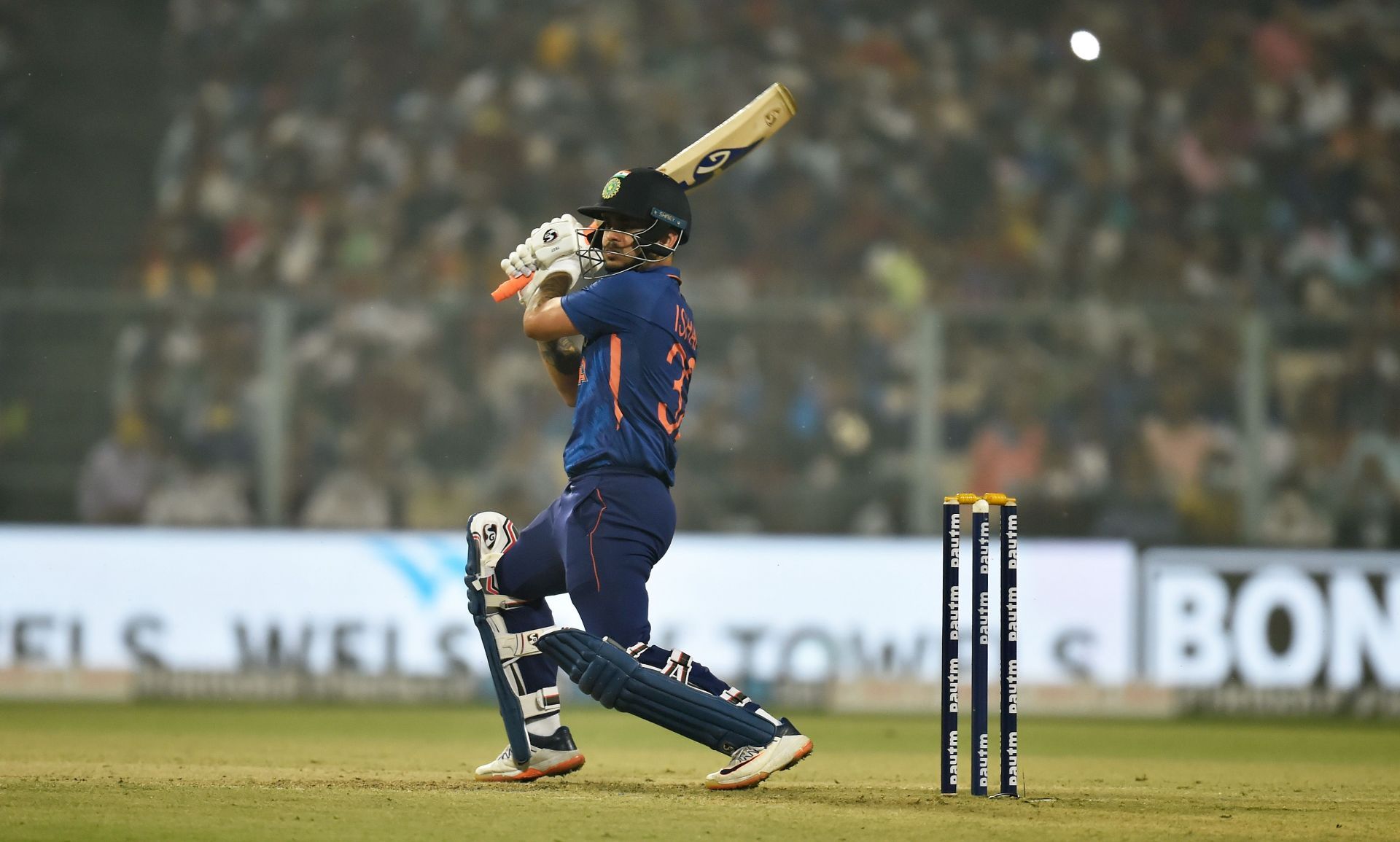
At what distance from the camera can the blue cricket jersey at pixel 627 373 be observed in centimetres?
551

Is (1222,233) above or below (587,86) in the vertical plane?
below

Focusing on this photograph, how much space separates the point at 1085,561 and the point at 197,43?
8443 millimetres

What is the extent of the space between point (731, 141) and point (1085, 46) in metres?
8.29

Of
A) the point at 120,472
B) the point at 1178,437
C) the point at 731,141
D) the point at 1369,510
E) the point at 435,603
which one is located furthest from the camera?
the point at 1178,437

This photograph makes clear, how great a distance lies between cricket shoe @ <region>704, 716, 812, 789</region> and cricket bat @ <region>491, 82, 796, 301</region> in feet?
5.82

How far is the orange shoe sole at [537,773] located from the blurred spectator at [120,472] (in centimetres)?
581

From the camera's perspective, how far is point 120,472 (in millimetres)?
10984

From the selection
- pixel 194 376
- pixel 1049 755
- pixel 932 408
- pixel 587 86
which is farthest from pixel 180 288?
pixel 1049 755

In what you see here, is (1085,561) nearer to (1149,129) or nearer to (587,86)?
(1149,129)

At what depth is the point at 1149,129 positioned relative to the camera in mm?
13859

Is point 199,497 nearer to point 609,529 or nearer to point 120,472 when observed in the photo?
point 120,472

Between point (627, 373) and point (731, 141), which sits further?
point (731, 141)

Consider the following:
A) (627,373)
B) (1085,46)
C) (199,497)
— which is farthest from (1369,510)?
(199,497)

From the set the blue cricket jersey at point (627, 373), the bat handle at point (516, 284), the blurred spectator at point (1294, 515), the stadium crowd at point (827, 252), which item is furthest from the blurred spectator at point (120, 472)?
the blurred spectator at point (1294, 515)
